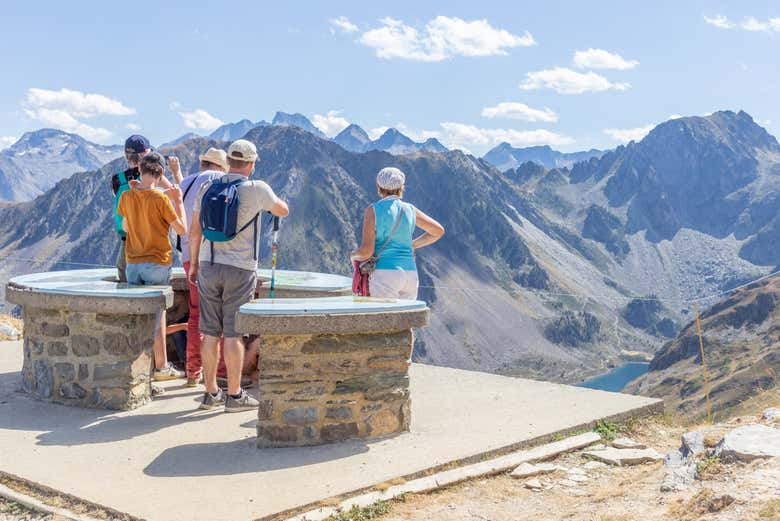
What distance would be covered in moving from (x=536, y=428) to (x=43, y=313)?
5.05 meters

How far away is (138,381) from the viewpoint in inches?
303

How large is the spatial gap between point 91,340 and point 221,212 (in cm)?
213

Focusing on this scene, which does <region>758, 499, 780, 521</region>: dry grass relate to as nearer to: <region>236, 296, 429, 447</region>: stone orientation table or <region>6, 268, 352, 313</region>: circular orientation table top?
<region>236, 296, 429, 447</region>: stone orientation table

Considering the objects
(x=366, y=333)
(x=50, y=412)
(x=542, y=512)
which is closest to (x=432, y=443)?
(x=366, y=333)

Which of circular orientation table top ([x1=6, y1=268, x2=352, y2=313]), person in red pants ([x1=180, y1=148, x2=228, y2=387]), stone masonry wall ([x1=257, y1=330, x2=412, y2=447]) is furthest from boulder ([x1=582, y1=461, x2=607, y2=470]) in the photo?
person in red pants ([x1=180, y1=148, x2=228, y2=387])

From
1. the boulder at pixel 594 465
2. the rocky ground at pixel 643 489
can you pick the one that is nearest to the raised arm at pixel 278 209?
the rocky ground at pixel 643 489

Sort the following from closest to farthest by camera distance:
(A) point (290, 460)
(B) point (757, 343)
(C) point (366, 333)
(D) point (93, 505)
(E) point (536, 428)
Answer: (D) point (93, 505), (A) point (290, 460), (C) point (366, 333), (E) point (536, 428), (B) point (757, 343)

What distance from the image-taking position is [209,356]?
7129 mm

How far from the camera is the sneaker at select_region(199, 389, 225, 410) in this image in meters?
7.51

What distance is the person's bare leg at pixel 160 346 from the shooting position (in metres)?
7.93

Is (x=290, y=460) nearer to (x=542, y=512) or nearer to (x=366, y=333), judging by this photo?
(x=366, y=333)

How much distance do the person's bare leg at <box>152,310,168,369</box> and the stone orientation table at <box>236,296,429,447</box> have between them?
1.78m

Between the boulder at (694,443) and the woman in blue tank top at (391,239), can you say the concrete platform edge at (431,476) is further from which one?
the woman in blue tank top at (391,239)

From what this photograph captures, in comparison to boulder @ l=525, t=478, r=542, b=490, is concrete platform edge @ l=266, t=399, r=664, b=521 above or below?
above
